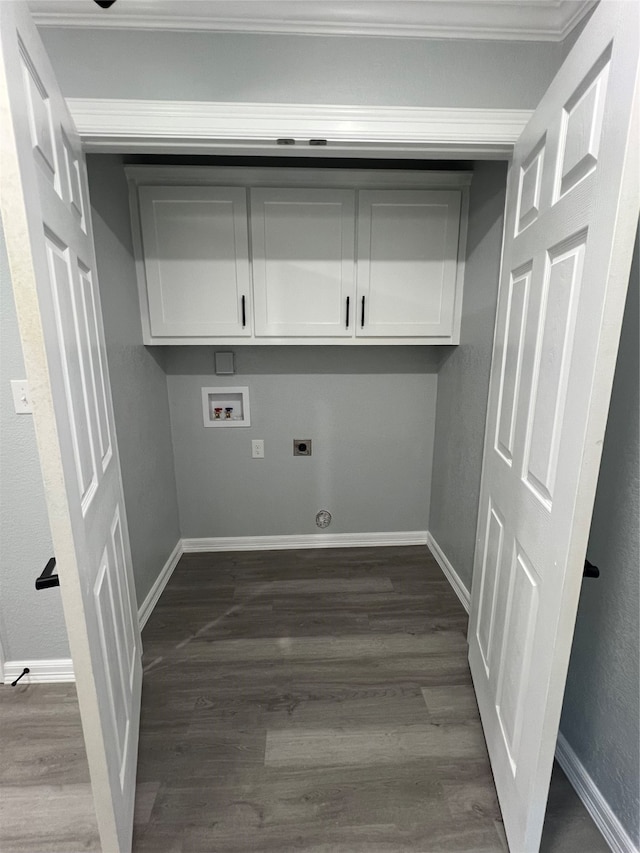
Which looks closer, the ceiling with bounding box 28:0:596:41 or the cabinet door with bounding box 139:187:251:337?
the ceiling with bounding box 28:0:596:41

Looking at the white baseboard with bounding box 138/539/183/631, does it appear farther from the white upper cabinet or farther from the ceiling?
the ceiling

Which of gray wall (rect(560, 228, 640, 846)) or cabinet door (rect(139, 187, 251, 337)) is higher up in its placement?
cabinet door (rect(139, 187, 251, 337))

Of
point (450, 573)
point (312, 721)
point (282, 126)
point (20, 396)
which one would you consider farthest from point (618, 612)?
point (20, 396)

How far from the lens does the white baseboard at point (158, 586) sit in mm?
2082

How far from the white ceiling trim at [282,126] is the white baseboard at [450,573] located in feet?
6.58

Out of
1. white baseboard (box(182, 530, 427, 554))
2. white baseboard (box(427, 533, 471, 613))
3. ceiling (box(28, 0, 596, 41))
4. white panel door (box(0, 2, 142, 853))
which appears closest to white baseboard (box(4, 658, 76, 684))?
white panel door (box(0, 2, 142, 853))

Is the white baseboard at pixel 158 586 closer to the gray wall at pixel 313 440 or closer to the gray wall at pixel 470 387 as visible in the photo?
the gray wall at pixel 313 440

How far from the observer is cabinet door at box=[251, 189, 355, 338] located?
2.06m

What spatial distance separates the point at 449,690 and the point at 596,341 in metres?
1.54

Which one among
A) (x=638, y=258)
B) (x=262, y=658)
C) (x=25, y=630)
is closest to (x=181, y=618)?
(x=262, y=658)

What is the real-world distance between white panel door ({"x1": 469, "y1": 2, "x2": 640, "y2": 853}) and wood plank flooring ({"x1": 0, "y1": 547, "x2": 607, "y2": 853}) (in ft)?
0.72

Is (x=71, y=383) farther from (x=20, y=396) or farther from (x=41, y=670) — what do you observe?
(x=41, y=670)

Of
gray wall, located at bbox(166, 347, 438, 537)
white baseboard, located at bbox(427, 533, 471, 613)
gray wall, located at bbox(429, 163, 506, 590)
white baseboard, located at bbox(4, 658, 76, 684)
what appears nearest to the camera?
white baseboard, located at bbox(4, 658, 76, 684)

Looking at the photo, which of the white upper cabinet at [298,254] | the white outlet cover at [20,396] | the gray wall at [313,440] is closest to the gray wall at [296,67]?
the white upper cabinet at [298,254]
